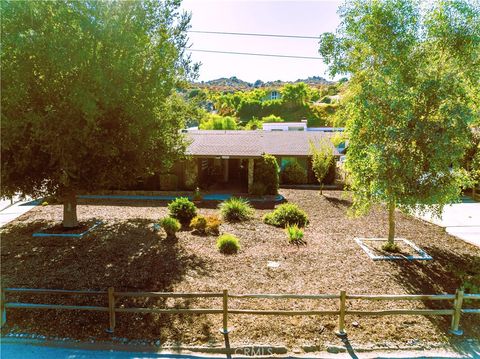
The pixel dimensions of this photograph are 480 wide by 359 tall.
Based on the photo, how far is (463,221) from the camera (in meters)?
16.6

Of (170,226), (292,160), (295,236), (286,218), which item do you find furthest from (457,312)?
(292,160)

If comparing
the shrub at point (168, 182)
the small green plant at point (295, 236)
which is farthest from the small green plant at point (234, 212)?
the shrub at point (168, 182)

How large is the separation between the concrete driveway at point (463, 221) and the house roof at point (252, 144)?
Result: 7786 mm

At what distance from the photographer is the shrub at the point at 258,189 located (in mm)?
20375

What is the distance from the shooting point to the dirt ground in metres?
7.68

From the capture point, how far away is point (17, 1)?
380 inches

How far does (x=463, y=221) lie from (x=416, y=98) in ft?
31.7

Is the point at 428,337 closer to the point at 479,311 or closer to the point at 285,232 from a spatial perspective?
the point at 479,311

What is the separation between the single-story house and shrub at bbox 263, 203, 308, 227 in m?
5.71

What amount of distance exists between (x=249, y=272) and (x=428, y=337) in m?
4.76

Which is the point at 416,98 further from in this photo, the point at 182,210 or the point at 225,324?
the point at 182,210

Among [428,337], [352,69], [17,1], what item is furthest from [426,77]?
[17,1]

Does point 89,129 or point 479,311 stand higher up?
point 89,129

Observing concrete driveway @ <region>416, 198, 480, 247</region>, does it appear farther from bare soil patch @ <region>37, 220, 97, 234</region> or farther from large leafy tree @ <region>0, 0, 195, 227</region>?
bare soil patch @ <region>37, 220, 97, 234</region>
